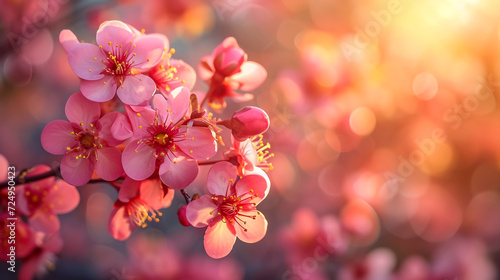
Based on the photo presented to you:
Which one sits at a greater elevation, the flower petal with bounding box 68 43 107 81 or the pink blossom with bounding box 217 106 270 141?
the flower petal with bounding box 68 43 107 81

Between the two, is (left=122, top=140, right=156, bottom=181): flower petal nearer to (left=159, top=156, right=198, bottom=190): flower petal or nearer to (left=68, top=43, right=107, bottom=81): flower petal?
(left=159, top=156, right=198, bottom=190): flower petal

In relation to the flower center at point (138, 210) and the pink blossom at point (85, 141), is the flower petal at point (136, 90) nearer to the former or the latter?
the pink blossom at point (85, 141)

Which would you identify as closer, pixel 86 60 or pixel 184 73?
pixel 86 60

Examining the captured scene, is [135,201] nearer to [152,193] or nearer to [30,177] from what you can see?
[152,193]

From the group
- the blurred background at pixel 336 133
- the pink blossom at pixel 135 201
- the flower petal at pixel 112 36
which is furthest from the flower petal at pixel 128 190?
the blurred background at pixel 336 133

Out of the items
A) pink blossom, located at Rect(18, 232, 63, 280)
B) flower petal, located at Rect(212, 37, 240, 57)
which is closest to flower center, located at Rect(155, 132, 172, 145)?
flower petal, located at Rect(212, 37, 240, 57)

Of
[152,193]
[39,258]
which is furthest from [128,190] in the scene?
[39,258]
